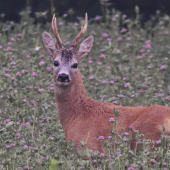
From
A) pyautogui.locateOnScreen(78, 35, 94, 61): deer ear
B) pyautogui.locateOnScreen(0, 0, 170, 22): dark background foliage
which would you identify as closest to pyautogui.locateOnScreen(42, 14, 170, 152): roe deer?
pyautogui.locateOnScreen(78, 35, 94, 61): deer ear

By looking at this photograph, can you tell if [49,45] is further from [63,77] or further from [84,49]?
[63,77]

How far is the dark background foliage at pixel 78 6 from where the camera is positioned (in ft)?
37.6

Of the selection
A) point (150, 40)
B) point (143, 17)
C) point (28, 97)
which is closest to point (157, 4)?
point (143, 17)

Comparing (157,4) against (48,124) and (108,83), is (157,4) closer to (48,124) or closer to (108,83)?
(108,83)

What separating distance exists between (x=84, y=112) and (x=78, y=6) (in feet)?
20.7

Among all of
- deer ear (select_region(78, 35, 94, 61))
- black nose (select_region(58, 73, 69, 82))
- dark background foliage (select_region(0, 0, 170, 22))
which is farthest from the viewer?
dark background foliage (select_region(0, 0, 170, 22))

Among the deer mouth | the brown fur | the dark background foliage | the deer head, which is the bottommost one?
the brown fur

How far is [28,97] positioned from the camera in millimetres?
6539

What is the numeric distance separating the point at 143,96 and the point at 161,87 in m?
0.35

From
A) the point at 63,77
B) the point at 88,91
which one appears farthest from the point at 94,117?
the point at 88,91

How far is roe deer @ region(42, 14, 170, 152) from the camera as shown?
512cm

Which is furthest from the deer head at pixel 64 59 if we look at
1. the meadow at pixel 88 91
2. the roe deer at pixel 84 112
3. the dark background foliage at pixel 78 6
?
the dark background foliage at pixel 78 6

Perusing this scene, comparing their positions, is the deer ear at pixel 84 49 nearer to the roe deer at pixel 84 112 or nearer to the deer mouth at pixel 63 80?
the roe deer at pixel 84 112

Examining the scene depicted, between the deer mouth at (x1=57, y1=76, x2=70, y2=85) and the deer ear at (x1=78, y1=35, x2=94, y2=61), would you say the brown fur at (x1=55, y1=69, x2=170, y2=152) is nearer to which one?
the deer mouth at (x1=57, y1=76, x2=70, y2=85)
